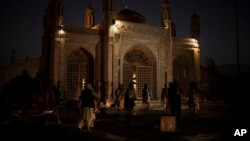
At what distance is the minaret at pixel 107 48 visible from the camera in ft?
70.3

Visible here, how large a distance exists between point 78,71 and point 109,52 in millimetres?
2720

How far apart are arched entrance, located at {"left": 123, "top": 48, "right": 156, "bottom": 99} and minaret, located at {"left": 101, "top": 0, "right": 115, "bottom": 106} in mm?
2156

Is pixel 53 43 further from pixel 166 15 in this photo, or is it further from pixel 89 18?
pixel 166 15

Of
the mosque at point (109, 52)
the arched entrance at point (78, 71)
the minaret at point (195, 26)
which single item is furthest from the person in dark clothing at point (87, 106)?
the minaret at point (195, 26)

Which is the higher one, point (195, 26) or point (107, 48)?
point (195, 26)

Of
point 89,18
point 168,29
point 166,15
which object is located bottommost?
point 168,29

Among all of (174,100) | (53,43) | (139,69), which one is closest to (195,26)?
(139,69)

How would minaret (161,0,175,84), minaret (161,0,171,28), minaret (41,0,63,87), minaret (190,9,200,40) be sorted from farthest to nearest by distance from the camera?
1. minaret (190,9,200,40)
2. minaret (161,0,171,28)
3. minaret (161,0,175,84)
4. minaret (41,0,63,87)

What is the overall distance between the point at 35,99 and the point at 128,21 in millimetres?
15497

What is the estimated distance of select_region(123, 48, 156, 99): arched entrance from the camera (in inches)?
932

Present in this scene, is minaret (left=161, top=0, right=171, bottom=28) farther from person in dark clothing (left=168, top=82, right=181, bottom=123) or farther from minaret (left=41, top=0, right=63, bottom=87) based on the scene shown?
person in dark clothing (left=168, top=82, right=181, bottom=123)

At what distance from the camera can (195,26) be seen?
2861 cm

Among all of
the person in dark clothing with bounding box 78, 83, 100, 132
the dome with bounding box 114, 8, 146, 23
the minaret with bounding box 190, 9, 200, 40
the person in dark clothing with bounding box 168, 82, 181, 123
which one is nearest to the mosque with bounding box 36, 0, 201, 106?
the dome with bounding box 114, 8, 146, 23

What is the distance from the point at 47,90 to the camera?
36.1 feet
